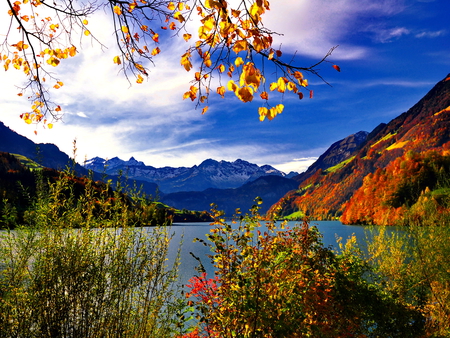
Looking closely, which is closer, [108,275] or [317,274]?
[108,275]

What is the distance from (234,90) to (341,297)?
5509mm

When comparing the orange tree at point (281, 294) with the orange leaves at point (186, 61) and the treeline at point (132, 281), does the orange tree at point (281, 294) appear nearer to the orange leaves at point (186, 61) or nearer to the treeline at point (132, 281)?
the treeline at point (132, 281)

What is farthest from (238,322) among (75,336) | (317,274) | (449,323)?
(449,323)

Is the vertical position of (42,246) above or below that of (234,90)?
below

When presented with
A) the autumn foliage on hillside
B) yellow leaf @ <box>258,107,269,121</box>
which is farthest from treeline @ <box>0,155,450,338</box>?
the autumn foliage on hillside

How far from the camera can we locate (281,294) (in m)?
4.01

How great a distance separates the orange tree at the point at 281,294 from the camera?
11.8 ft

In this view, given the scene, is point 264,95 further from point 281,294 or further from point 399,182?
point 399,182

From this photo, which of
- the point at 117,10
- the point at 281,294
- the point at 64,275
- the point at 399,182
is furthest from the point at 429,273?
the point at 399,182

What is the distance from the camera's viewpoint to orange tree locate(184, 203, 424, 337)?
11.8 ft

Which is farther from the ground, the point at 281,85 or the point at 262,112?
the point at 281,85

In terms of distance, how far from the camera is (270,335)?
13.1ft

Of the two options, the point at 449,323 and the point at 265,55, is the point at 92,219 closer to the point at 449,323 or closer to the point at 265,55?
the point at 265,55

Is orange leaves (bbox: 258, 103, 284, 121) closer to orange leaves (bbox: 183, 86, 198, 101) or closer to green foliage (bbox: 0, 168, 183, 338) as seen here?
orange leaves (bbox: 183, 86, 198, 101)
